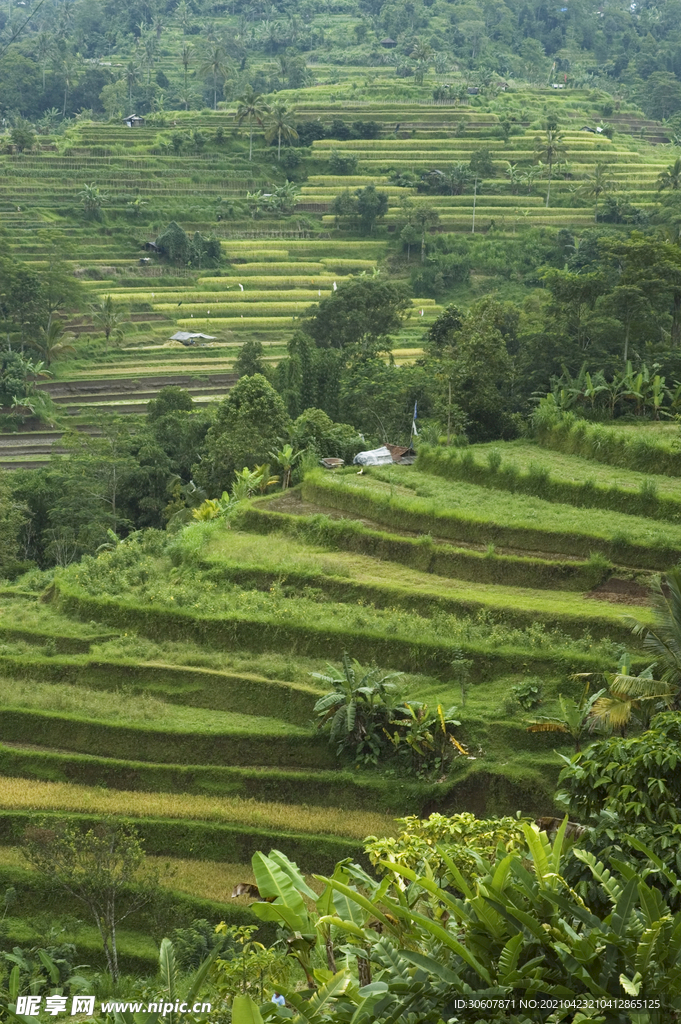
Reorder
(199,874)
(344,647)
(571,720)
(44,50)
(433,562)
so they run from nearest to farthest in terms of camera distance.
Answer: (571,720), (199,874), (344,647), (433,562), (44,50)

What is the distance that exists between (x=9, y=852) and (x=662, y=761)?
918cm

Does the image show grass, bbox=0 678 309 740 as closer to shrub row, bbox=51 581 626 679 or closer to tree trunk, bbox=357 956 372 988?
shrub row, bbox=51 581 626 679

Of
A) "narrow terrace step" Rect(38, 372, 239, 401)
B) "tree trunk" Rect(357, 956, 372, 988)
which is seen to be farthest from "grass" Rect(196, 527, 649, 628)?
"narrow terrace step" Rect(38, 372, 239, 401)

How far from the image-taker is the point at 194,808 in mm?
15070

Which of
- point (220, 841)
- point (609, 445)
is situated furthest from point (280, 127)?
point (220, 841)

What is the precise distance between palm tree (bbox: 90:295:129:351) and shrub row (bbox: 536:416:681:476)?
975 inches

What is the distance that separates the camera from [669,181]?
5381 centimetres

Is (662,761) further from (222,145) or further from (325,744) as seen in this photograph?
(222,145)

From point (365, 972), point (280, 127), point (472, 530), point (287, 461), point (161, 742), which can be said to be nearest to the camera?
point (365, 972)

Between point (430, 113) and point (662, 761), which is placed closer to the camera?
point (662, 761)

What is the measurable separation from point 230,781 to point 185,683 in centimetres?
229

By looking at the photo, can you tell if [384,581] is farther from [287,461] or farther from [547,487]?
[287,461]

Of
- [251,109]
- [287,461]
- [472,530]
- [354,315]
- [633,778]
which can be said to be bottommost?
[287,461]

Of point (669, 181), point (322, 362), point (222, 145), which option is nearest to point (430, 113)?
point (222, 145)
